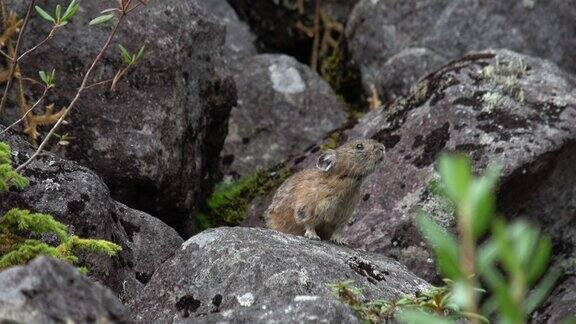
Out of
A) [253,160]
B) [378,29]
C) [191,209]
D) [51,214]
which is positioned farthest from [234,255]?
[378,29]

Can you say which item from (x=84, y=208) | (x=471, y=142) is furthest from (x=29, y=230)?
(x=471, y=142)

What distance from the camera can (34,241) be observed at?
18.7 ft

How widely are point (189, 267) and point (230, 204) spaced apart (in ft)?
15.7

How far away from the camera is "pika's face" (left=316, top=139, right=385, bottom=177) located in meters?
8.90

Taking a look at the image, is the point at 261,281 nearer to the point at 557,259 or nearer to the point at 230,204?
the point at 557,259

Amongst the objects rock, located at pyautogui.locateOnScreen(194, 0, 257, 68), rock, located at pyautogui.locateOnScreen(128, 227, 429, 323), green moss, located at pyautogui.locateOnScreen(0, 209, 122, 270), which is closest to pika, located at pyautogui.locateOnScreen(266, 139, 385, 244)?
rock, located at pyautogui.locateOnScreen(128, 227, 429, 323)

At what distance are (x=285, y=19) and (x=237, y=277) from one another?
31.1ft

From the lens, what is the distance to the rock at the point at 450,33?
1267cm

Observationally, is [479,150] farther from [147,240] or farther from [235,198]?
[147,240]

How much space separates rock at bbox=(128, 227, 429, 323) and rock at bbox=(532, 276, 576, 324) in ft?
7.55

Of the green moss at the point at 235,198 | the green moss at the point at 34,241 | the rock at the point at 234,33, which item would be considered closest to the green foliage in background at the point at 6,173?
the green moss at the point at 34,241

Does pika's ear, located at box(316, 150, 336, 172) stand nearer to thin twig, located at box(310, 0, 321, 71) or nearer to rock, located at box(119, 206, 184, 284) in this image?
rock, located at box(119, 206, 184, 284)

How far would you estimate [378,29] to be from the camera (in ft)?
44.2

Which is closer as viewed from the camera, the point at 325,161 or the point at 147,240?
the point at 147,240
